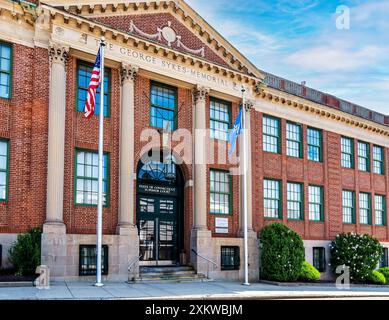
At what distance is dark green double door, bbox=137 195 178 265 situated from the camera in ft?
76.5

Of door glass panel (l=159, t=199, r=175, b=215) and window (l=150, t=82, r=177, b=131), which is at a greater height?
window (l=150, t=82, r=177, b=131)

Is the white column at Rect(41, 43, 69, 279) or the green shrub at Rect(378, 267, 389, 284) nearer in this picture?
the white column at Rect(41, 43, 69, 279)

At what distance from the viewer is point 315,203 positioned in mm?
31578

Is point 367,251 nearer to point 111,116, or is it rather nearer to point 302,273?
point 302,273

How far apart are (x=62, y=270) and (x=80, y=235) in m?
1.60

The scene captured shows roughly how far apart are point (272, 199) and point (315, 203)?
4124 millimetres

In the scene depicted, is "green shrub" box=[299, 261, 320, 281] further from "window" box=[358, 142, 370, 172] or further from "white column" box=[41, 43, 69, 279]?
"white column" box=[41, 43, 69, 279]

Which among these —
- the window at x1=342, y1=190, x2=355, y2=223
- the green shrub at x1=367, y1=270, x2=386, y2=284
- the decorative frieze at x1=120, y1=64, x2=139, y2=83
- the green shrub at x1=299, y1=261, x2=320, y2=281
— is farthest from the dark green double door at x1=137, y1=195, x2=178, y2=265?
the window at x1=342, y1=190, x2=355, y2=223

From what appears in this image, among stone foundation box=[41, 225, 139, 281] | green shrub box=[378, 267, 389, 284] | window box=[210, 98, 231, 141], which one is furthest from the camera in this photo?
green shrub box=[378, 267, 389, 284]

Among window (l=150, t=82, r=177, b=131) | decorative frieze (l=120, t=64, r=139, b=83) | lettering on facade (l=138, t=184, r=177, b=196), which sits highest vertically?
decorative frieze (l=120, t=64, r=139, b=83)

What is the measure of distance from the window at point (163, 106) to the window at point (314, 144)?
10785 mm

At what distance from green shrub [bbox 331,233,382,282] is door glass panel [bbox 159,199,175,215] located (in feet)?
38.3
